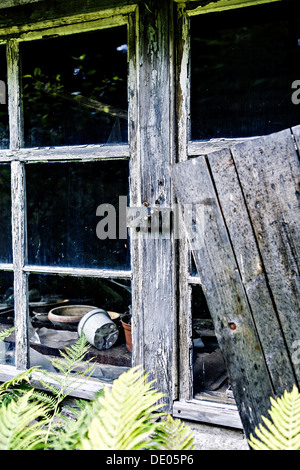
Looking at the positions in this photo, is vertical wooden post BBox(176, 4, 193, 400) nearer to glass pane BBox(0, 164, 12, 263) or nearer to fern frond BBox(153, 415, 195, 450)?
fern frond BBox(153, 415, 195, 450)

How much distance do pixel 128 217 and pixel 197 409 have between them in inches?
34.1

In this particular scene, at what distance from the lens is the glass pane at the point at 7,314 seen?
1985 millimetres

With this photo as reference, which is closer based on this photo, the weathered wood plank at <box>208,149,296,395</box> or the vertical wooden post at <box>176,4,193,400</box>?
the weathered wood plank at <box>208,149,296,395</box>

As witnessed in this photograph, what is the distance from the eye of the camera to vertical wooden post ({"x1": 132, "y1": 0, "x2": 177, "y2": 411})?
154cm

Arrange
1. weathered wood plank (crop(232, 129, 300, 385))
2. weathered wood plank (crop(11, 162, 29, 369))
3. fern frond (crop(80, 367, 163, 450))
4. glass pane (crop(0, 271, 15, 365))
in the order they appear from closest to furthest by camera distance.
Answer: fern frond (crop(80, 367, 163, 450)) < weathered wood plank (crop(232, 129, 300, 385)) < weathered wood plank (crop(11, 162, 29, 369)) < glass pane (crop(0, 271, 15, 365))

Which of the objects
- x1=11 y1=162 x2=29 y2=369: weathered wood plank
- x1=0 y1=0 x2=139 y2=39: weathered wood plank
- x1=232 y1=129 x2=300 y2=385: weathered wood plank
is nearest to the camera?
x1=232 y1=129 x2=300 y2=385: weathered wood plank

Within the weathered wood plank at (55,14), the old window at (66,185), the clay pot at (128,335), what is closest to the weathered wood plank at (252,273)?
the old window at (66,185)

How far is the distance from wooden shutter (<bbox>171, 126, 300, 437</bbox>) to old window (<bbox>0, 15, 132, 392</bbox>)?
0.66 m

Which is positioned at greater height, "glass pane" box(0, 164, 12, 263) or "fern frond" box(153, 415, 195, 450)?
"glass pane" box(0, 164, 12, 263)

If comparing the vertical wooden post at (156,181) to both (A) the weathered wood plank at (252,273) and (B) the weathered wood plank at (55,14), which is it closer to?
(B) the weathered wood plank at (55,14)

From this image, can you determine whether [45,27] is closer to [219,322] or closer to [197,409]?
[219,322]

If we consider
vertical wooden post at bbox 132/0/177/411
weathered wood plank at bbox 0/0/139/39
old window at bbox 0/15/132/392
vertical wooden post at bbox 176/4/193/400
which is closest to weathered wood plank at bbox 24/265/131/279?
old window at bbox 0/15/132/392

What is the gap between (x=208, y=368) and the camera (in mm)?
1788

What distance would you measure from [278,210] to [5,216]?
Result: 5.16 ft
